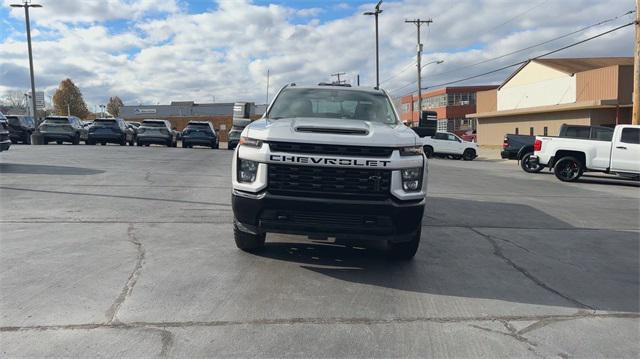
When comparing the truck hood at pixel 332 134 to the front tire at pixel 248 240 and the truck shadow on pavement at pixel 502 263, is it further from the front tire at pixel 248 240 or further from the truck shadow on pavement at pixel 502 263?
the truck shadow on pavement at pixel 502 263

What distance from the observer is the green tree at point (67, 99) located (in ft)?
283

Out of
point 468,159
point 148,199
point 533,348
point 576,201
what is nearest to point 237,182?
point 533,348

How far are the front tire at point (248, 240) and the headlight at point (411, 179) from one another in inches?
71.3

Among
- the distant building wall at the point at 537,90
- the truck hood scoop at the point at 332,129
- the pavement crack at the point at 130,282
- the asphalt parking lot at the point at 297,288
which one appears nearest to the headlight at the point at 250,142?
→ the truck hood scoop at the point at 332,129

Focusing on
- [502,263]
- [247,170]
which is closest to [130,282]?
[247,170]

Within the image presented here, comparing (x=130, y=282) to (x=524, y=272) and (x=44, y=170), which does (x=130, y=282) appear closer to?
(x=524, y=272)

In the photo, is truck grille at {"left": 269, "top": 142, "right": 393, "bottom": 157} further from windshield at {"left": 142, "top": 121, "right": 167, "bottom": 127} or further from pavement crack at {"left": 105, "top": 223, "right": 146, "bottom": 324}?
windshield at {"left": 142, "top": 121, "right": 167, "bottom": 127}

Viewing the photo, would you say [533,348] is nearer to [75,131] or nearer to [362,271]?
[362,271]

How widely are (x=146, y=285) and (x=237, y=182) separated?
133 centimetres

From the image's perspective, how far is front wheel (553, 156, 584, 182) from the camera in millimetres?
17391

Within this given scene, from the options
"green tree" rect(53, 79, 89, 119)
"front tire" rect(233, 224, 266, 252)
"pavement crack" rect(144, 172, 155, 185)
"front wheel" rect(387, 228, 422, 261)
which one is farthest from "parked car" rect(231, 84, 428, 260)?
"green tree" rect(53, 79, 89, 119)

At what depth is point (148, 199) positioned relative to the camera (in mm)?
9750

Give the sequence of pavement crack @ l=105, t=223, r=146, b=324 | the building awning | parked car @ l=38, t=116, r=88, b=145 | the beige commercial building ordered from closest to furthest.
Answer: pavement crack @ l=105, t=223, r=146, b=324 < parked car @ l=38, t=116, r=88, b=145 < the building awning < the beige commercial building

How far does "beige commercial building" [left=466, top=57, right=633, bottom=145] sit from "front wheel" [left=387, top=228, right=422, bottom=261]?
2919 cm
